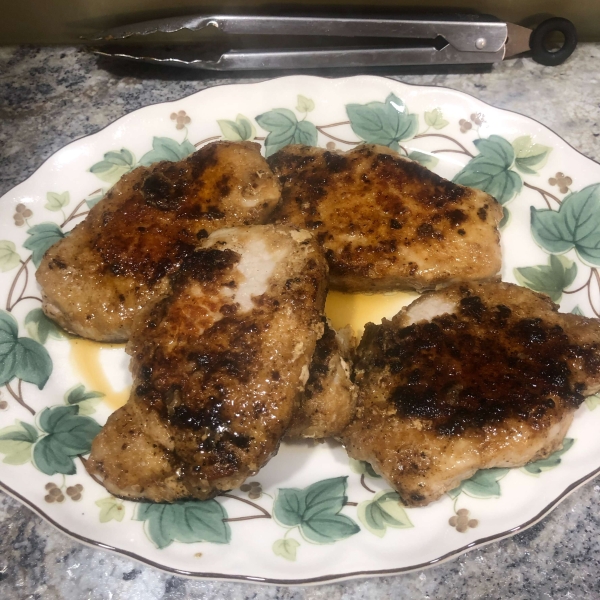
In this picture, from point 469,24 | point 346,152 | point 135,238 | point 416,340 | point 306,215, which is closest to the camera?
point 416,340

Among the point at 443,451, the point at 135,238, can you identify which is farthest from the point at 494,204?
the point at 135,238

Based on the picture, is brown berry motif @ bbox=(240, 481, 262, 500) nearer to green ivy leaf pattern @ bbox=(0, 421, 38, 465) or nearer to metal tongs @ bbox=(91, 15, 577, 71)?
green ivy leaf pattern @ bbox=(0, 421, 38, 465)

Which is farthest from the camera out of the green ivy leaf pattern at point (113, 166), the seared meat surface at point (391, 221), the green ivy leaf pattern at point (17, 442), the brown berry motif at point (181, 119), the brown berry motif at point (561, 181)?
the brown berry motif at point (181, 119)

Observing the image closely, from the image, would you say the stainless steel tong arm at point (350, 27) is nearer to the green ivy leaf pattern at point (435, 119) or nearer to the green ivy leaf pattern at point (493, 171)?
the green ivy leaf pattern at point (435, 119)

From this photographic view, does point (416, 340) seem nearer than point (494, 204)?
Yes

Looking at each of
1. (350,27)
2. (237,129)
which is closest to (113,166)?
(237,129)

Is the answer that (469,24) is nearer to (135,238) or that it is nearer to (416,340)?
(416,340)

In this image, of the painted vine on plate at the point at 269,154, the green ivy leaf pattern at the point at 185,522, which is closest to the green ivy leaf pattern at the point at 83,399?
the painted vine on plate at the point at 269,154
